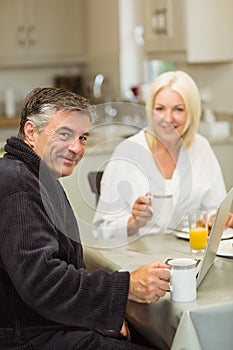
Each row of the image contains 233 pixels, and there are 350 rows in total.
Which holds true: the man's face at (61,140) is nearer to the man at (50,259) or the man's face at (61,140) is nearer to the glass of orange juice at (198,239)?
the man at (50,259)

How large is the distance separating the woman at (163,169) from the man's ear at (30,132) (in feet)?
1.93

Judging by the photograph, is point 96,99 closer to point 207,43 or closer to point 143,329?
point 207,43

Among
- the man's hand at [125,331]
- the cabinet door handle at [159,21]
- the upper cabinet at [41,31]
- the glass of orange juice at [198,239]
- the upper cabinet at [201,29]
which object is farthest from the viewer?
the upper cabinet at [41,31]

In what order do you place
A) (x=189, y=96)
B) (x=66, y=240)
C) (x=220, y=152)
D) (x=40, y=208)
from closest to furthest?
(x=40, y=208), (x=66, y=240), (x=189, y=96), (x=220, y=152)

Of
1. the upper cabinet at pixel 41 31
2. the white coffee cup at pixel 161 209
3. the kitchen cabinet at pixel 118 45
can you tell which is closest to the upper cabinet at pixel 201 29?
the kitchen cabinet at pixel 118 45

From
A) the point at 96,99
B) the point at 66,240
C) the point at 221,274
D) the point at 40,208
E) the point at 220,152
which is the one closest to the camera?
the point at 40,208

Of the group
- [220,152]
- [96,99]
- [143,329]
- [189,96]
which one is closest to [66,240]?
[143,329]

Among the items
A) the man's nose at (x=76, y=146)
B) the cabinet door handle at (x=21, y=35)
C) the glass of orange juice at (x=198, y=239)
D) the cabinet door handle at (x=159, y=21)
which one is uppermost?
the cabinet door handle at (x=159, y=21)

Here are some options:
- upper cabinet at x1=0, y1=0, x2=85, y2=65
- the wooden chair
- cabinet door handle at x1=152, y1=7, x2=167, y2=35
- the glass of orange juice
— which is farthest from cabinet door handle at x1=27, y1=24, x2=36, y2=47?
the glass of orange juice

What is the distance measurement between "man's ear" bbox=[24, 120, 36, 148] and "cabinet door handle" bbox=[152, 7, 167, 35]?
235cm

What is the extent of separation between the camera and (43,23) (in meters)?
5.62

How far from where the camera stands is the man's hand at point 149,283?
1671 millimetres

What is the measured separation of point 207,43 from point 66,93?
209 cm

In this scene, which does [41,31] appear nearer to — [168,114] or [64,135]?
[168,114]
